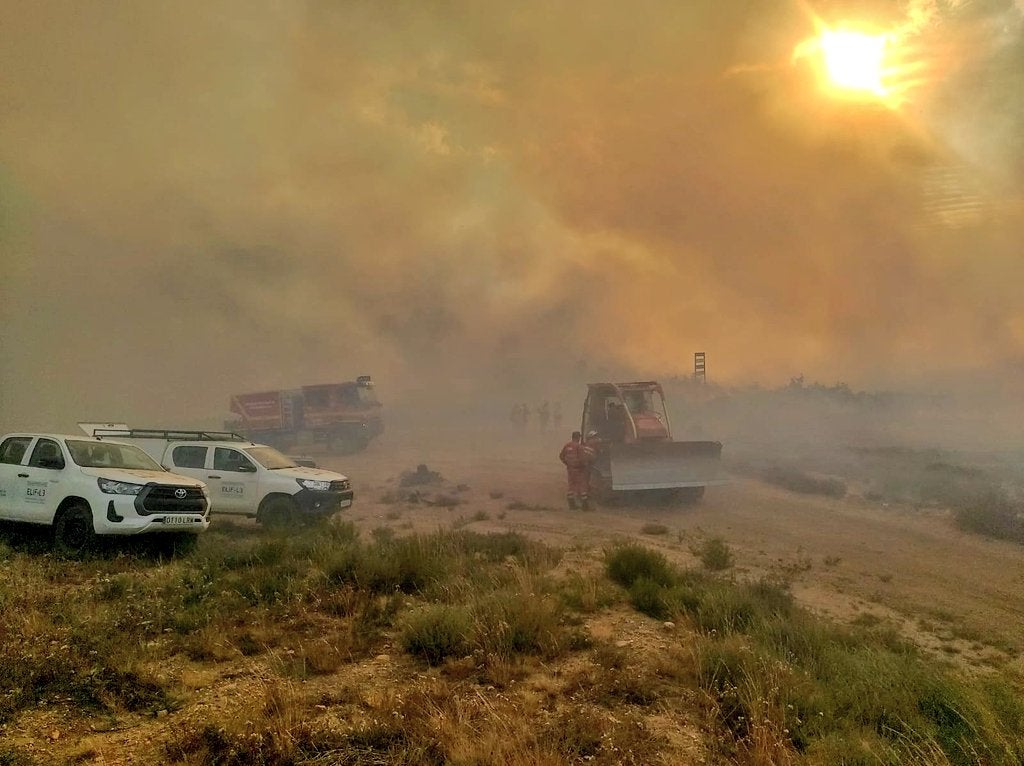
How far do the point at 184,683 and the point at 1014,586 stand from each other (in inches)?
491

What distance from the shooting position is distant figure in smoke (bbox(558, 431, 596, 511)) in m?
18.2

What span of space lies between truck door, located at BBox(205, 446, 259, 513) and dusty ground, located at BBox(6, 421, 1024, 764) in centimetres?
290

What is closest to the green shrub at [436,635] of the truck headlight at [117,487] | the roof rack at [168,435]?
the truck headlight at [117,487]

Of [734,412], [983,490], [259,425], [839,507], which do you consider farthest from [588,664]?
[734,412]

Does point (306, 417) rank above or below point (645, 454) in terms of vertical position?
above

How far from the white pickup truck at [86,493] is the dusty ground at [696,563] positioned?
494cm

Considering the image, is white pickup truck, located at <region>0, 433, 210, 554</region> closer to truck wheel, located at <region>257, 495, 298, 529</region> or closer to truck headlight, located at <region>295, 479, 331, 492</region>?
truck wheel, located at <region>257, 495, 298, 529</region>

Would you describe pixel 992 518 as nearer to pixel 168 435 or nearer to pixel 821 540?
pixel 821 540

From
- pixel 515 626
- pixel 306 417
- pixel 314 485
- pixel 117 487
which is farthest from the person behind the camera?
pixel 306 417

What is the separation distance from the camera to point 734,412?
61.3 meters

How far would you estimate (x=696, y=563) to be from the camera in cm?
1103

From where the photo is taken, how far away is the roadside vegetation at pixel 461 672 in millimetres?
4125

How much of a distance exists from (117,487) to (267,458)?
5002mm

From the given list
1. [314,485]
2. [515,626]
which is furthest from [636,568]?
[314,485]
